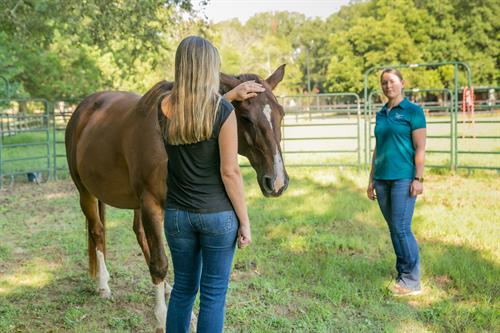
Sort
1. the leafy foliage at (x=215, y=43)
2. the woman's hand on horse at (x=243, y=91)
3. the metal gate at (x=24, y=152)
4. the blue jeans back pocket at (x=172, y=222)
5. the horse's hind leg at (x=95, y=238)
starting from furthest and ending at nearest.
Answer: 1. the leafy foliage at (x=215, y=43)
2. the metal gate at (x=24, y=152)
3. the horse's hind leg at (x=95, y=238)
4. the woman's hand on horse at (x=243, y=91)
5. the blue jeans back pocket at (x=172, y=222)

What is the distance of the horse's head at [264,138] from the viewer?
8.73ft

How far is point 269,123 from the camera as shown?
107 inches

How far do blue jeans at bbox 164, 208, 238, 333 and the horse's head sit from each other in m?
0.45

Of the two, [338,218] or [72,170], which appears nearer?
[72,170]

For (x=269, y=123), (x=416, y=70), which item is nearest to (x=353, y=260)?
(x=269, y=123)

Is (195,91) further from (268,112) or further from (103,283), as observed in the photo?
(103,283)

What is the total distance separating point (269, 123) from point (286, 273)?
2.24 metres

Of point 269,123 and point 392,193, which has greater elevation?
point 269,123

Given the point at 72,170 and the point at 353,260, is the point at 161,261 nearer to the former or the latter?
the point at 72,170

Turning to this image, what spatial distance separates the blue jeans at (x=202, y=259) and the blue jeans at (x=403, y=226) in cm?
212

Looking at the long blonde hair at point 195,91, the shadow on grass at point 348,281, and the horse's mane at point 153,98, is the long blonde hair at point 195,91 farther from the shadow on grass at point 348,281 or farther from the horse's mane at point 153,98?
the shadow on grass at point 348,281

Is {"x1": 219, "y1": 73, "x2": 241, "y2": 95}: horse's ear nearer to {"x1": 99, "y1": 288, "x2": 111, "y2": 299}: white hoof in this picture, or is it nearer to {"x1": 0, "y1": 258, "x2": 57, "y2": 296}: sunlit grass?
{"x1": 99, "y1": 288, "x2": 111, "y2": 299}: white hoof

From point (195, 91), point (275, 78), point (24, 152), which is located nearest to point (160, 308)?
point (275, 78)

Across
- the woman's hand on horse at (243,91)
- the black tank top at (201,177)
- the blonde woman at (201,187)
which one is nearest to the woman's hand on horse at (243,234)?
the blonde woman at (201,187)
